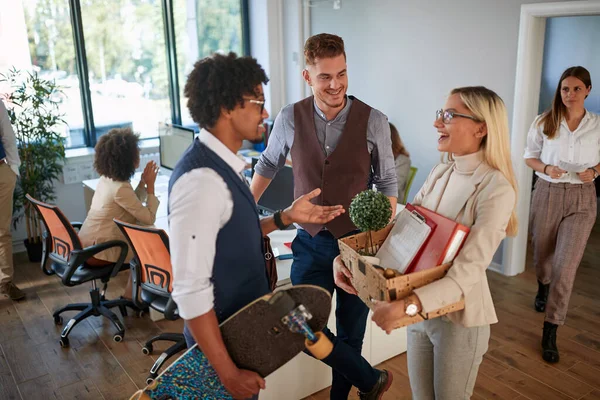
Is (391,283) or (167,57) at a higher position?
(167,57)

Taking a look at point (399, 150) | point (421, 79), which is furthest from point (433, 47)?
point (399, 150)

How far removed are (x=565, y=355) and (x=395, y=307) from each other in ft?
7.12

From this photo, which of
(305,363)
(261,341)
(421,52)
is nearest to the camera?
(261,341)

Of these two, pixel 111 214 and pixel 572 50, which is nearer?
pixel 111 214

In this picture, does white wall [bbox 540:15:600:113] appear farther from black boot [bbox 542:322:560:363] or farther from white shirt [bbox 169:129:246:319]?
white shirt [bbox 169:129:246:319]

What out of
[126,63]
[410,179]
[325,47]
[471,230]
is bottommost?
[410,179]

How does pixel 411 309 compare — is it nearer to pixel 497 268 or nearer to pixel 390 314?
pixel 390 314

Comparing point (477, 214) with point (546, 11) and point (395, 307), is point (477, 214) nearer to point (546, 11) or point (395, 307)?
point (395, 307)

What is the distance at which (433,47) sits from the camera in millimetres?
4535

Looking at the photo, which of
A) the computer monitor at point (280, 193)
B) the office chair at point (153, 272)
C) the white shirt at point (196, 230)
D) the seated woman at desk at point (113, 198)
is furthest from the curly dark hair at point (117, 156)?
the white shirt at point (196, 230)

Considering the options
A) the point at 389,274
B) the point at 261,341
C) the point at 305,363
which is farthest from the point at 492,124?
the point at 305,363

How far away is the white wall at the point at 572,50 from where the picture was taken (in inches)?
219

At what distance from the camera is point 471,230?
1.64 metres

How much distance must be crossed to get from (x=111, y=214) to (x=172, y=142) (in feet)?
3.79
